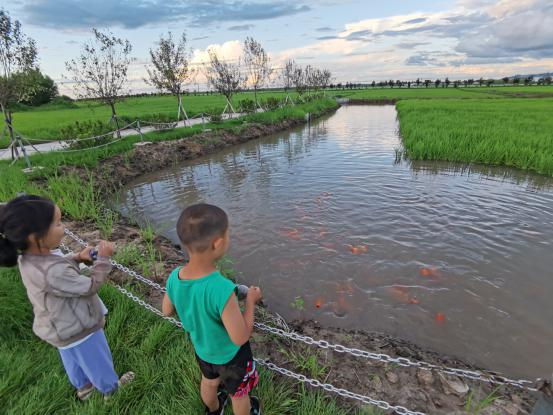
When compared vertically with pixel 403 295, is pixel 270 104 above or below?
above

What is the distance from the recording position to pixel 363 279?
469 cm

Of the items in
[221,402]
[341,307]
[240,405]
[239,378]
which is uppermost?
[239,378]

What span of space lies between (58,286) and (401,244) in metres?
5.33

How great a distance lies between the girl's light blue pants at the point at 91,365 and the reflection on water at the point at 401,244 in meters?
2.31

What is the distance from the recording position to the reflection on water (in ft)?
12.5

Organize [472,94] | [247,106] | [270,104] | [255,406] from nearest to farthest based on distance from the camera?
[255,406] → [247,106] → [270,104] → [472,94]

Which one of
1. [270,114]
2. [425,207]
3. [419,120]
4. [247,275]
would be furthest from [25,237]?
[270,114]

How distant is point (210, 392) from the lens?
1986 mm

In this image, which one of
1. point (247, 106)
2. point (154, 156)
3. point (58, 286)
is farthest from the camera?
point (247, 106)

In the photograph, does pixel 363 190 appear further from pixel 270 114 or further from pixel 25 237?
pixel 270 114

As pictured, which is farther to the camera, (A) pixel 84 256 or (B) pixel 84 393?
(B) pixel 84 393

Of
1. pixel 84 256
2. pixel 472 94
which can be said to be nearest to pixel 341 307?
pixel 84 256

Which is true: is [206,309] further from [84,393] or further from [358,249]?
[358,249]

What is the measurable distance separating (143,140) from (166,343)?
40.6 feet
